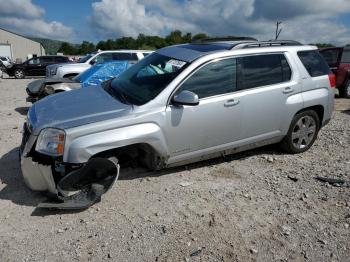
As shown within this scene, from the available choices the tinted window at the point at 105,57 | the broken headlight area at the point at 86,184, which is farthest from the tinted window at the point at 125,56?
the broken headlight area at the point at 86,184

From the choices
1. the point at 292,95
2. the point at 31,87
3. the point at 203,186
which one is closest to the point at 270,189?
the point at 203,186

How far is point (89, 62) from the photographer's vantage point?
45.4 ft

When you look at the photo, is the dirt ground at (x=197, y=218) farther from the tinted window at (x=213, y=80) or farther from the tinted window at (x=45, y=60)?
the tinted window at (x=45, y=60)

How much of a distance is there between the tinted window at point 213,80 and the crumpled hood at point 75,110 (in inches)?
33.6

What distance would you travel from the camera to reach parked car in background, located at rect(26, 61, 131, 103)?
7891 millimetres

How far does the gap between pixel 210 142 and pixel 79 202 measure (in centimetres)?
178

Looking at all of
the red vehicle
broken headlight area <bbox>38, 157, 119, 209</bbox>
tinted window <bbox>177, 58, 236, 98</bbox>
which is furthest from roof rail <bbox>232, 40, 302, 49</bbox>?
the red vehicle

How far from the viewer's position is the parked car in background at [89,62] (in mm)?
12712

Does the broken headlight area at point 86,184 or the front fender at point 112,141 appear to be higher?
the front fender at point 112,141

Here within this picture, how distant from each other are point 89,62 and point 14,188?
10.5 metres

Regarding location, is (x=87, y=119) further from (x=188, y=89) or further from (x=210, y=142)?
(x=210, y=142)

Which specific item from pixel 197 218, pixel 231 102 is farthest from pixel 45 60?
pixel 197 218

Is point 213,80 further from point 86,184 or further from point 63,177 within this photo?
point 63,177

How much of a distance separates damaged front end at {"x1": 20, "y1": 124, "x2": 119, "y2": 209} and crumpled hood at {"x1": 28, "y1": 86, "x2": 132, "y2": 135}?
0.27 m
